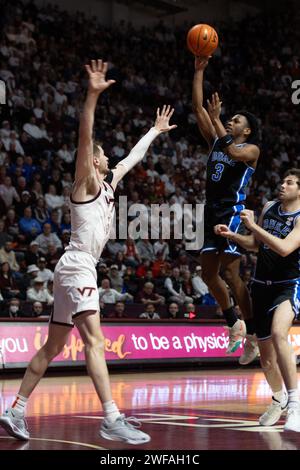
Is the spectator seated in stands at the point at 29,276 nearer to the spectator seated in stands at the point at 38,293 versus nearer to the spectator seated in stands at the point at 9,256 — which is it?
the spectator seated in stands at the point at 38,293

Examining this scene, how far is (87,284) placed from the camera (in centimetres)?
630

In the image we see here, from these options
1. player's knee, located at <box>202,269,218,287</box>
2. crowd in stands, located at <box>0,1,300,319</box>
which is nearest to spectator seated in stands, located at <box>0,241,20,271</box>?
crowd in stands, located at <box>0,1,300,319</box>

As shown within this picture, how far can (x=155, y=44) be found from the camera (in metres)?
26.2

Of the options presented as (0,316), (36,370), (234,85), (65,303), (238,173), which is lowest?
(0,316)

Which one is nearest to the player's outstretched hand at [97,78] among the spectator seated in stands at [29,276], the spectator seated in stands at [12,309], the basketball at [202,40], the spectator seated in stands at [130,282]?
the basketball at [202,40]

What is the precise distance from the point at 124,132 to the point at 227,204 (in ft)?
41.8

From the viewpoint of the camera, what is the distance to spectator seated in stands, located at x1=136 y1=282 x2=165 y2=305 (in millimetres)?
16375

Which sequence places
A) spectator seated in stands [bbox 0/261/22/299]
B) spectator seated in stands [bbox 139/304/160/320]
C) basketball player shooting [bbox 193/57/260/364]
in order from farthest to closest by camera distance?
spectator seated in stands [bbox 139/304/160/320], spectator seated in stands [bbox 0/261/22/299], basketball player shooting [bbox 193/57/260/364]

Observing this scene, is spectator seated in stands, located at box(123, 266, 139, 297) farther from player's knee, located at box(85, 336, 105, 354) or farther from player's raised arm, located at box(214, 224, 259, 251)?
player's knee, located at box(85, 336, 105, 354)

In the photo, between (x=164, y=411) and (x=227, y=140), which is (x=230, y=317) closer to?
(x=164, y=411)

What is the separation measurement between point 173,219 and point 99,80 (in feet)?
41.1

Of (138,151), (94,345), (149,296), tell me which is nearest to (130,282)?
(149,296)
